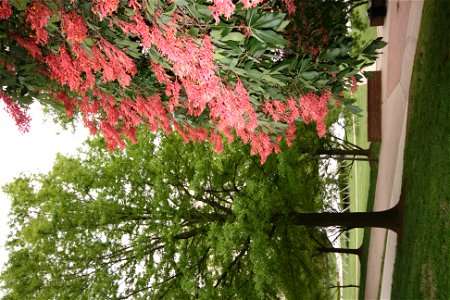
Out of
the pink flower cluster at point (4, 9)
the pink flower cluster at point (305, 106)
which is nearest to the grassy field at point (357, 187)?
the pink flower cluster at point (305, 106)

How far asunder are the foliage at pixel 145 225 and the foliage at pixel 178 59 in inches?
133

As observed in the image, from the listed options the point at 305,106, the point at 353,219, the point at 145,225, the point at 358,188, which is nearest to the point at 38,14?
the point at 305,106

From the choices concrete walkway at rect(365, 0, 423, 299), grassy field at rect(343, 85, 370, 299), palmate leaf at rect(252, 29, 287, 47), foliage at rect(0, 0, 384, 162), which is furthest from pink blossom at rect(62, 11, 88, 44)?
grassy field at rect(343, 85, 370, 299)

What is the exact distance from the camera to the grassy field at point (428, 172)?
8466 millimetres

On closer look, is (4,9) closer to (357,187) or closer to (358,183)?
(358,183)

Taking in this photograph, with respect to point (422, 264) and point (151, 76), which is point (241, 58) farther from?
point (422, 264)

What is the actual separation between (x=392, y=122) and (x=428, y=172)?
471 centimetres

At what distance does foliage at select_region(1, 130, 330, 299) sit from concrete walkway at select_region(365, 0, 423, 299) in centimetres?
269

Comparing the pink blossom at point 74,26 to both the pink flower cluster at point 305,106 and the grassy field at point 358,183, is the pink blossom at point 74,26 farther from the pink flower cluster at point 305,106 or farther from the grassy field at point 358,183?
the grassy field at point 358,183

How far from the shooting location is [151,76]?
6531mm

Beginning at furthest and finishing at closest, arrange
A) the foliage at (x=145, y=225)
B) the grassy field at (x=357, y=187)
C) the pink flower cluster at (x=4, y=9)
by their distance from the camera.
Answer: the grassy field at (x=357, y=187)
the foliage at (x=145, y=225)
the pink flower cluster at (x=4, y=9)

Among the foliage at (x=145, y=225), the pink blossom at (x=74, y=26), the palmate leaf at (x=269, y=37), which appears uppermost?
the palmate leaf at (x=269, y=37)

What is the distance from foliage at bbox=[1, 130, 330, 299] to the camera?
10984 mm

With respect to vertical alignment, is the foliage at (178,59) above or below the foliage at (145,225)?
above
